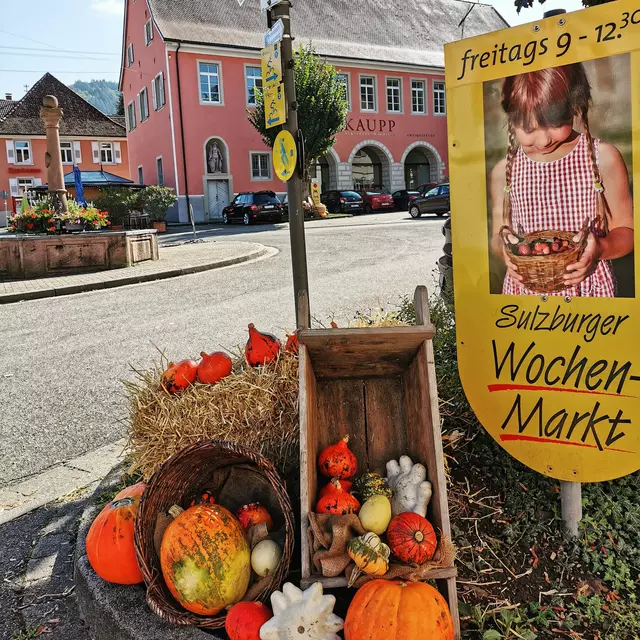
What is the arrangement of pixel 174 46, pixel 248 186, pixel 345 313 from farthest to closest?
pixel 248 186 < pixel 174 46 < pixel 345 313

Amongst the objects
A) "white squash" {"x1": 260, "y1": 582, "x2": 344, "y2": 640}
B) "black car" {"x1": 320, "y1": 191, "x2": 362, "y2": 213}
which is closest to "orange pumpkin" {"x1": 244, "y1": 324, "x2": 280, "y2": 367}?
"white squash" {"x1": 260, "y1": 582, "x2": 344, "y2": 640}

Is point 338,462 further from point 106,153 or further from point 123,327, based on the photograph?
point 106,153

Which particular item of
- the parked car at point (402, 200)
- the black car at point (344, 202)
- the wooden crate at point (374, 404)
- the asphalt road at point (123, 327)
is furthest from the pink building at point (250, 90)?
the wooden crate at point (374, 404)

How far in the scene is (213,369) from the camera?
304cm

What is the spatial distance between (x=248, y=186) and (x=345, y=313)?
92.6 feet

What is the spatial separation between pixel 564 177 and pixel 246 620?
1.78 meters

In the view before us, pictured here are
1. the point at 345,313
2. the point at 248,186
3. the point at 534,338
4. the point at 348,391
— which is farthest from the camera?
the point at 248,186

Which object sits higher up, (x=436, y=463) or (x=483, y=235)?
(x=483, y=235)

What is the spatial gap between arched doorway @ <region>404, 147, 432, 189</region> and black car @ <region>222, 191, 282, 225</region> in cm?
1571

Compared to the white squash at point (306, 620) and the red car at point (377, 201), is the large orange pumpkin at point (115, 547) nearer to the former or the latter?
the white squash at point (306, 620)

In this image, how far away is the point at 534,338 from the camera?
2438 millimetres

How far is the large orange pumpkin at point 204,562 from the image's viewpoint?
215cm

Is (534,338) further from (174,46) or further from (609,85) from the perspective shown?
(174,46)

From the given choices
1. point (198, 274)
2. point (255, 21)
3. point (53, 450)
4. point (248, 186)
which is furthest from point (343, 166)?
point (53, 450)
